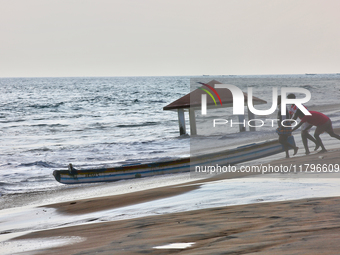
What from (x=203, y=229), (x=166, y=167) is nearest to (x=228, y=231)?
(x=203, y=229)

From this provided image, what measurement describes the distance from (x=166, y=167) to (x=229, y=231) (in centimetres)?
619

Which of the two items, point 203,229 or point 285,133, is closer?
point 203,229

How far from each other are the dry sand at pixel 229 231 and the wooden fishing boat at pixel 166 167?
4.59m

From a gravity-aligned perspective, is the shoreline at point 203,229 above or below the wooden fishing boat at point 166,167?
above

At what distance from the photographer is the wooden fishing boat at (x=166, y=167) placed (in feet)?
28.8

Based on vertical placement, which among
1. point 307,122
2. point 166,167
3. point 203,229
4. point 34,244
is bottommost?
point 166,167

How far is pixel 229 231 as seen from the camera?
3.08 m

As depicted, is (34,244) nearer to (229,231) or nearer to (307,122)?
(229,231)

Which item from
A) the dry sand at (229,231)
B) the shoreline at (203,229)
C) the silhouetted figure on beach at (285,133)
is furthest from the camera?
the silhouetted figure on beach at (285,133)

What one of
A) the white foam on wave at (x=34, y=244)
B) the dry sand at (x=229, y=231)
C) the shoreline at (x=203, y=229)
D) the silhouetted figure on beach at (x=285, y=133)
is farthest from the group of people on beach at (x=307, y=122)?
the white foam on wave at (x=34, y=244)

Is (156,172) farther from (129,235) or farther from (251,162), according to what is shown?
(129,235)

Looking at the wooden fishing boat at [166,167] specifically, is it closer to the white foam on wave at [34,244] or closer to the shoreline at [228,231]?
the shoreline at [228,231]

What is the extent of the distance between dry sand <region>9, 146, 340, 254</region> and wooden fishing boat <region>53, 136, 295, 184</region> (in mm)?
4591

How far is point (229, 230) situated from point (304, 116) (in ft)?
20.6
